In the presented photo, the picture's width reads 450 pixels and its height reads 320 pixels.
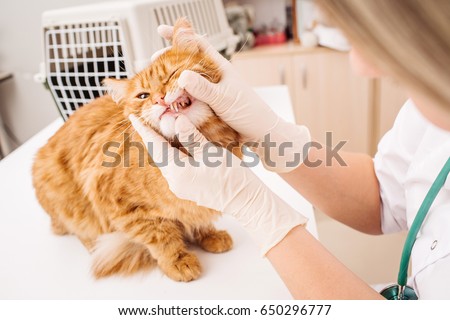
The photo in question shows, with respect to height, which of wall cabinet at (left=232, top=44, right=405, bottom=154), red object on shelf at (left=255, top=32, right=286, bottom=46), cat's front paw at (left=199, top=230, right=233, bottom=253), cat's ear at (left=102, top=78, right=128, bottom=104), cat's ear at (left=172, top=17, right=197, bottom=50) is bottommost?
wall cabinet at (left=232, top=44, right=405, bottom=154)

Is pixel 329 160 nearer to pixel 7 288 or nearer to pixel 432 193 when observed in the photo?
pixel 432 193

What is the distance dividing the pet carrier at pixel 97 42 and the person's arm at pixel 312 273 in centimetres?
76

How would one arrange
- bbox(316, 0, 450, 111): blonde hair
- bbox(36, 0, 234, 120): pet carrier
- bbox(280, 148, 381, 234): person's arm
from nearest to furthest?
bbox(316, 0, 450, 111): blonde hair, bbox(280, 148, 381, 234): person's arm, bbox(36, 0, 234, 120): pet carrier

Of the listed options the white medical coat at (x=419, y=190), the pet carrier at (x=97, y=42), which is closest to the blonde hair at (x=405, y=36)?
the white medical coat at (x=419, y=190)

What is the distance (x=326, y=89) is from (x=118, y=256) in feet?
6.62

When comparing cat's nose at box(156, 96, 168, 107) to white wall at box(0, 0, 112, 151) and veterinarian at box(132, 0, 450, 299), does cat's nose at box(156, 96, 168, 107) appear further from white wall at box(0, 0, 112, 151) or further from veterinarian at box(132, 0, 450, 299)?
white wall at box(0, 0, 112, 151)

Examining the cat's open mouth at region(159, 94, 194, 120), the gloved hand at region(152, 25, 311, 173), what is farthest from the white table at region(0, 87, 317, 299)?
the cat's open mouth at region(159, 94, 194, 120)

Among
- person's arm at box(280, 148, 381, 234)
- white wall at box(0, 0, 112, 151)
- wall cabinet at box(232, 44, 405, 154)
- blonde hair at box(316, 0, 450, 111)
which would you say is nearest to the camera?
blonde hair at box(316, 0, 450, 111)

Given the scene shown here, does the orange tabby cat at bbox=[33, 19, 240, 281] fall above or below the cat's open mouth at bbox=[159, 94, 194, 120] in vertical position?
below

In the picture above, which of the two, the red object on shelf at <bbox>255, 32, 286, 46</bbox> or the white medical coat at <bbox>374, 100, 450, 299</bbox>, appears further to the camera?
the red object on shelf at <bbox>255, 32, 286, 46</bbox>

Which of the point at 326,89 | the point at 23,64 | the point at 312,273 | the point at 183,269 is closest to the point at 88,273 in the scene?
the point at 183,269

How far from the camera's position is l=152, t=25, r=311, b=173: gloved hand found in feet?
2.58

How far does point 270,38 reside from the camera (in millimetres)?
2689

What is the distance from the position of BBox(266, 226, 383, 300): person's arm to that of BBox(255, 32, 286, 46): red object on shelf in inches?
85.2
